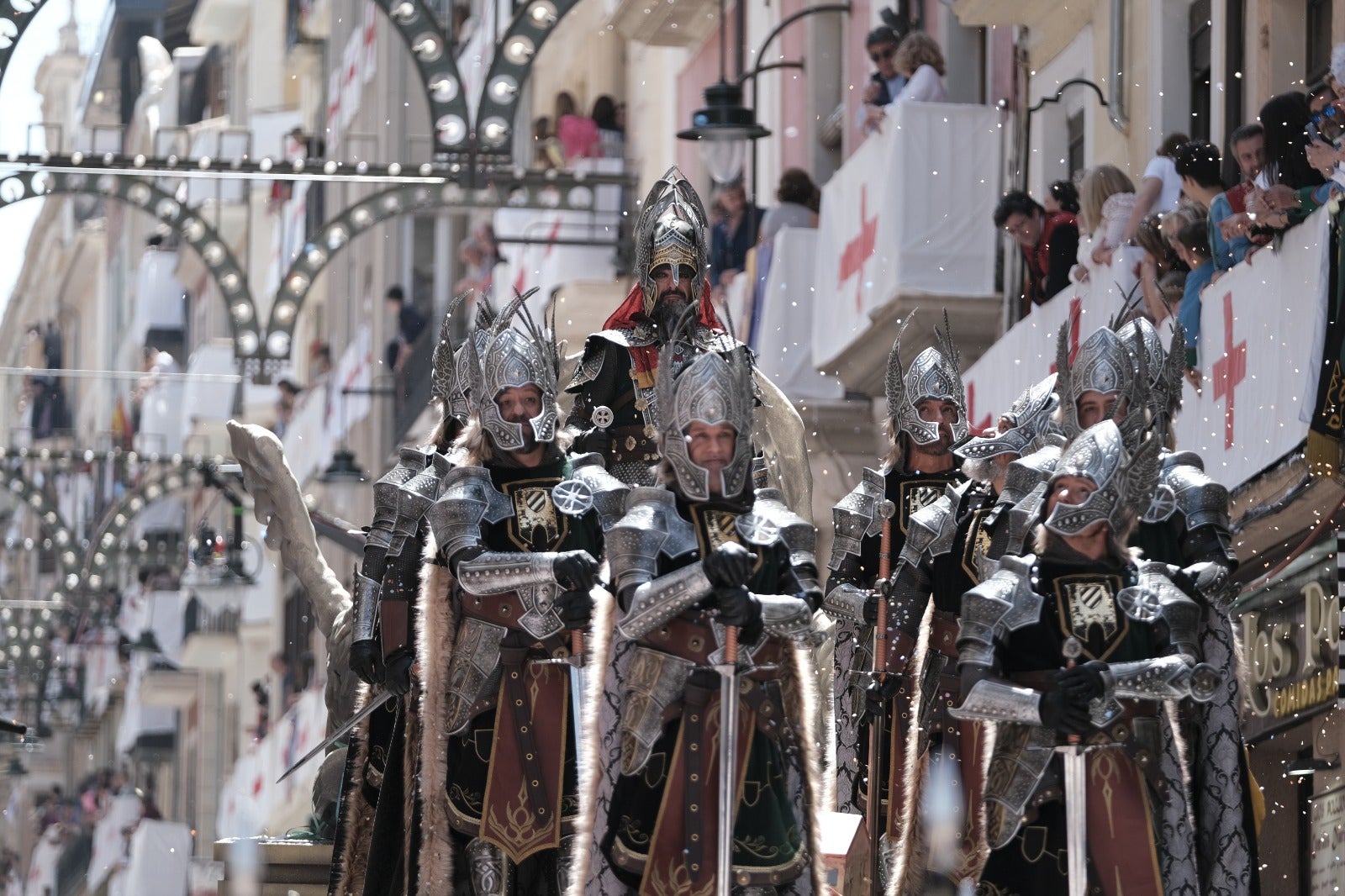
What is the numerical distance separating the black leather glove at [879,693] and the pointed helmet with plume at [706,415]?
7.04 ft

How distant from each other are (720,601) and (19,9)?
12.2 m

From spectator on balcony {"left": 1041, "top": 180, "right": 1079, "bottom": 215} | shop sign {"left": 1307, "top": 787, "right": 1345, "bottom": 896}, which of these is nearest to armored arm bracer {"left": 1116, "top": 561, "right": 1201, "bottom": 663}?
shop sign {"left": 1307, "top": 787, "right": 1345, "bottom": 896}

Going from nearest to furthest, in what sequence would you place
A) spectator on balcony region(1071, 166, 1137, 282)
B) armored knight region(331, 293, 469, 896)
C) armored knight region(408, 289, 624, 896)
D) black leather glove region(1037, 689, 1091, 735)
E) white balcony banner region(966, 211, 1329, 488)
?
1. black leather glove region(1037, 689, 1091, 735)
2. armored knight region(408, 289, 624, 896)
3. armored knight region(331, 293, 469, 896)
4. white balcony banner region(966, 211, 1329, 488)
5. spectator on balcony region(1071, 166, 1137, 282)

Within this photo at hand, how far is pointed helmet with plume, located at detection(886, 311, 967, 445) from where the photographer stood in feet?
53.2

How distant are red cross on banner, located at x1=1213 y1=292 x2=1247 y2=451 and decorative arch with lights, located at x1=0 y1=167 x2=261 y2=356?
36.1 feet

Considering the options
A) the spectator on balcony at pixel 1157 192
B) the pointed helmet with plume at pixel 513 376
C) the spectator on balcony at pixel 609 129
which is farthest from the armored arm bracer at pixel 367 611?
the spectator on balcony at pixel 609 129

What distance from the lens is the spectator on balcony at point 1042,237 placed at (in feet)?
70.7

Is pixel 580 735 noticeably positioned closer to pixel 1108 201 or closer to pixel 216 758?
pixel 1108 201

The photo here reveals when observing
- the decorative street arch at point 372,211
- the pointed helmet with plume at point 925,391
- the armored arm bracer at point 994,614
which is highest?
the decorative street arch at point 372,211

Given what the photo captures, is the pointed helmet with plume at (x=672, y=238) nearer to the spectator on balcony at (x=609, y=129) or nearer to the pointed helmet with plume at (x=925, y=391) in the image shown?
the pointed helmet with plume at (x=925, y=391)

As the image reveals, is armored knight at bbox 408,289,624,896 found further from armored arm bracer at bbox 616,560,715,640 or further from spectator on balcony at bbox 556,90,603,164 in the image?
spectator on balcony at bbox 556,90,603,164

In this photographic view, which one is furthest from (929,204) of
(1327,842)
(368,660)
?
(368,660)

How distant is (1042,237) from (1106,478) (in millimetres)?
8547

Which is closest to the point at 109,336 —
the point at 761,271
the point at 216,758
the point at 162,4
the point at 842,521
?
the point at 162,4
